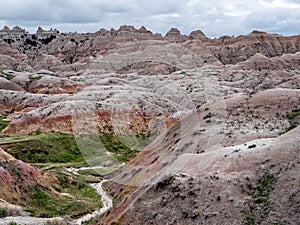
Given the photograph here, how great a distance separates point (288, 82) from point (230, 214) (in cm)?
3039

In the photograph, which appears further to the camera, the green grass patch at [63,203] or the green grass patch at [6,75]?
the green grass patch at [6,75]

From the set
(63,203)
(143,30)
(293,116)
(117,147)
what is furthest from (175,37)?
(63,203)

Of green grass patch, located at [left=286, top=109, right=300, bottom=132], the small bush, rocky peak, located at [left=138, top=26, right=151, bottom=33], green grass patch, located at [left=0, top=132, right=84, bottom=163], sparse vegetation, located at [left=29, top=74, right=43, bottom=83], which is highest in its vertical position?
rocky peak, located at [left=138, top=26, right=151, bottom=33]

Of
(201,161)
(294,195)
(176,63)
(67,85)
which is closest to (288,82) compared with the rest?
(201,161)

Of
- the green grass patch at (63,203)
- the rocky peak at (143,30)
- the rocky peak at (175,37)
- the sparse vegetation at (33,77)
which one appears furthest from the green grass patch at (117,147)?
the rocky peak at (143,30)

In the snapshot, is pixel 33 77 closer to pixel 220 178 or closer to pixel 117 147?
pixel 117 147

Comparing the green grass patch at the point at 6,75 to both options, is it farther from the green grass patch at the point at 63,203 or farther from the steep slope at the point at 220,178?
the steep slope at the point at 220,178

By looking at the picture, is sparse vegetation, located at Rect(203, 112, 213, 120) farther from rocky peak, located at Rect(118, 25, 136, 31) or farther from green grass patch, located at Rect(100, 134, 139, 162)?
rocky peak, located at Rect(118, 25, 136, 31)

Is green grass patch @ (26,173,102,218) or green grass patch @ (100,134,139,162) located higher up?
green grass patch @ (26,173,102,218)

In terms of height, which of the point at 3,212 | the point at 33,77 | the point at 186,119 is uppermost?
the point at 33,77

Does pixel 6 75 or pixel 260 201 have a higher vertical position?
pixel 6 75

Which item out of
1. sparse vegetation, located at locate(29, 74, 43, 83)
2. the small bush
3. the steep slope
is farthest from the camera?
sparse vegetation, located at locate(29, 74, 43, 83)

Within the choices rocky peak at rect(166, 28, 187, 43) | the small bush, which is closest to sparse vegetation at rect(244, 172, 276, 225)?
the small bush

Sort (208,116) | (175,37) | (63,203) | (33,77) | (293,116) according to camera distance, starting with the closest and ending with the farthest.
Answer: (293,116) < (63,203) < (208,116) < (33,77) < (175,37)
